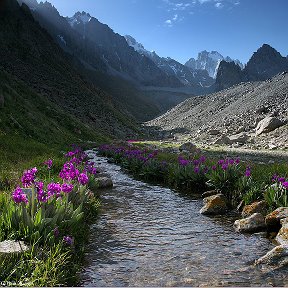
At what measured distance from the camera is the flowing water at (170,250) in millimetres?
6004

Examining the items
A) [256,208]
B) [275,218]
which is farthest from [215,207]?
[275,218]

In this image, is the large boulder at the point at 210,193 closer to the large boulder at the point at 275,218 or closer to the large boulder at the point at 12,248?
the large boulder at the point at 275,218

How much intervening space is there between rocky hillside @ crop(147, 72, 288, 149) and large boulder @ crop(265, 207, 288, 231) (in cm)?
3039

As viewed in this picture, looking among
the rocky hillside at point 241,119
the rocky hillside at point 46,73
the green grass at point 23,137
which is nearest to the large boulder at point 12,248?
the green grass at point 23,137

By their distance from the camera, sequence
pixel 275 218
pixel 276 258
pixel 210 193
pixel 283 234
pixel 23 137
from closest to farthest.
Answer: pixel 276 258, pixel 283 234, pixel 275 218, pixel 210 193, pixel 23 137

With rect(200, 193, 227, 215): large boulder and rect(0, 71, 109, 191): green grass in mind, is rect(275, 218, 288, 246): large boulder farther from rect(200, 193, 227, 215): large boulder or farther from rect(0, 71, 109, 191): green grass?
rect(0, 71, 109, 191): green grass

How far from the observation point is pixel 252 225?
28.7 feet

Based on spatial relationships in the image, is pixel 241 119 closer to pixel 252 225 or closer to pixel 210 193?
pixel 210 193

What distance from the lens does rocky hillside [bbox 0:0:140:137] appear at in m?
71.6

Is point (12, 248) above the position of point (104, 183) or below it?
above

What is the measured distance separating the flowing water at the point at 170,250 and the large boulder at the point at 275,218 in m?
0.45

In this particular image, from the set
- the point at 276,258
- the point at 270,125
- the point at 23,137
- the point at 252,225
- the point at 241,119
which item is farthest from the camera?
the point at 241,119

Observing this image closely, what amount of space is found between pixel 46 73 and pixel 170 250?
82392 millimetres

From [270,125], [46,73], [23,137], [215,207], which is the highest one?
[46,73]
